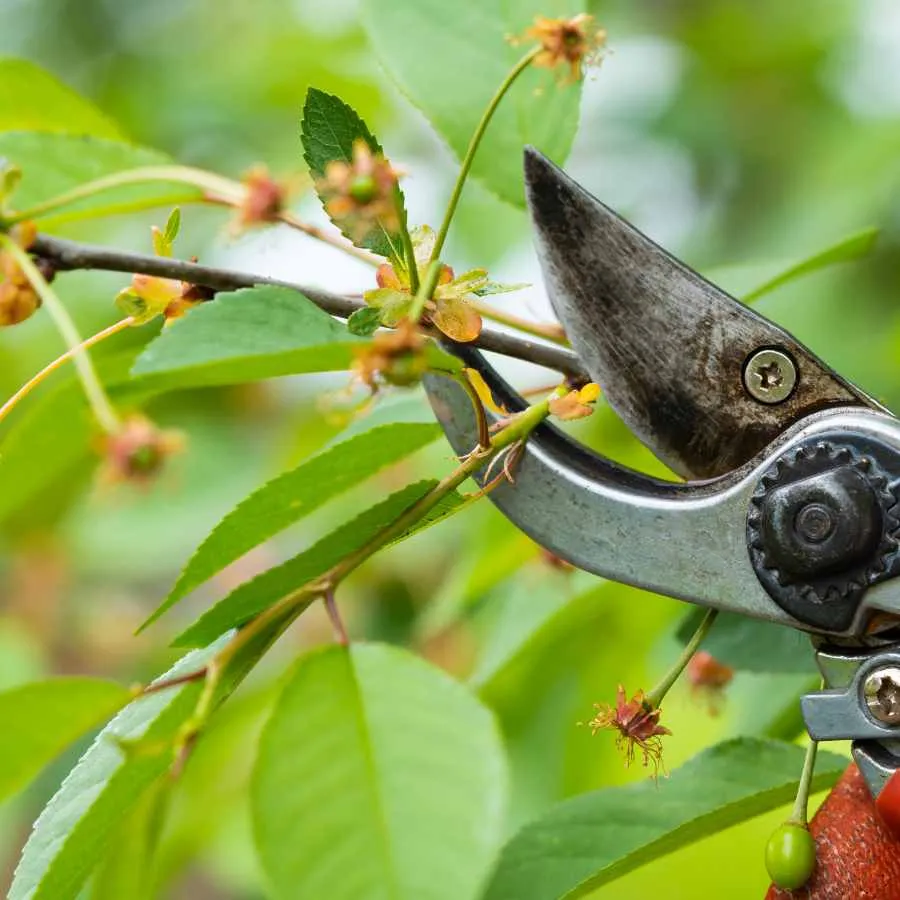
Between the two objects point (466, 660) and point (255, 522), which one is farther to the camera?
point (466, 660)

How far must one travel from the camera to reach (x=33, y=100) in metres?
0.83

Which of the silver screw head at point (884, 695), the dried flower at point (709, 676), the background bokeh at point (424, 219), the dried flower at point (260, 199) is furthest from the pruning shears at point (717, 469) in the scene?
the background bokeh at point (424, 219)

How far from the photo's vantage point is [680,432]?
0.65 meters

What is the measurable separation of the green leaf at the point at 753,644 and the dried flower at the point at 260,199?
1.20ft

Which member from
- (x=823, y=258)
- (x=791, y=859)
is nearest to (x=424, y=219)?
(x=823, y=258)

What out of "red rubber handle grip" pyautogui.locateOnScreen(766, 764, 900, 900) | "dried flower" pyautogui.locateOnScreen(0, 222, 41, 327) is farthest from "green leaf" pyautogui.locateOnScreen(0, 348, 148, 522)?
"red rubber handle grip" pyautogui.locateOnScreen(766, 764, 900, 900)

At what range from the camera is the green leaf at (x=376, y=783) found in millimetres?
520

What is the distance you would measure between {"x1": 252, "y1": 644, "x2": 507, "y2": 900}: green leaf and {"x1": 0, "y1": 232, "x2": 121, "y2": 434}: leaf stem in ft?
0.53

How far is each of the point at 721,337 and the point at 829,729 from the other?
182mm

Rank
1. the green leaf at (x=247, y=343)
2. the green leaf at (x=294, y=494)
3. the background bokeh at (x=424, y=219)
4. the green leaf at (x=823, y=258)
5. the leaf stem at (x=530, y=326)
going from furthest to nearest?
the background bokeh at (x=424, y=219) < the green leaf at (x=823, y=258) < the leaf stem at (x=530, y=326) < the green leaf at (x=294, y=494) < the green leaf at (x=247, y=343)

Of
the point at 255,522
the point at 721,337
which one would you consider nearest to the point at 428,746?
the point at 255,522

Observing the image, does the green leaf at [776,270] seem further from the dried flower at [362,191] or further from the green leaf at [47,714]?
the green leaf at [47,714]

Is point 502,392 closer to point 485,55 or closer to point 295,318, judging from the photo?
point 295,318

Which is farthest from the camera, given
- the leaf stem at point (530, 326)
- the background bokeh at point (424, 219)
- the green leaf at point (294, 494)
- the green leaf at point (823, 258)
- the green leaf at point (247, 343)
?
the background bokeh at point (424, 219)
